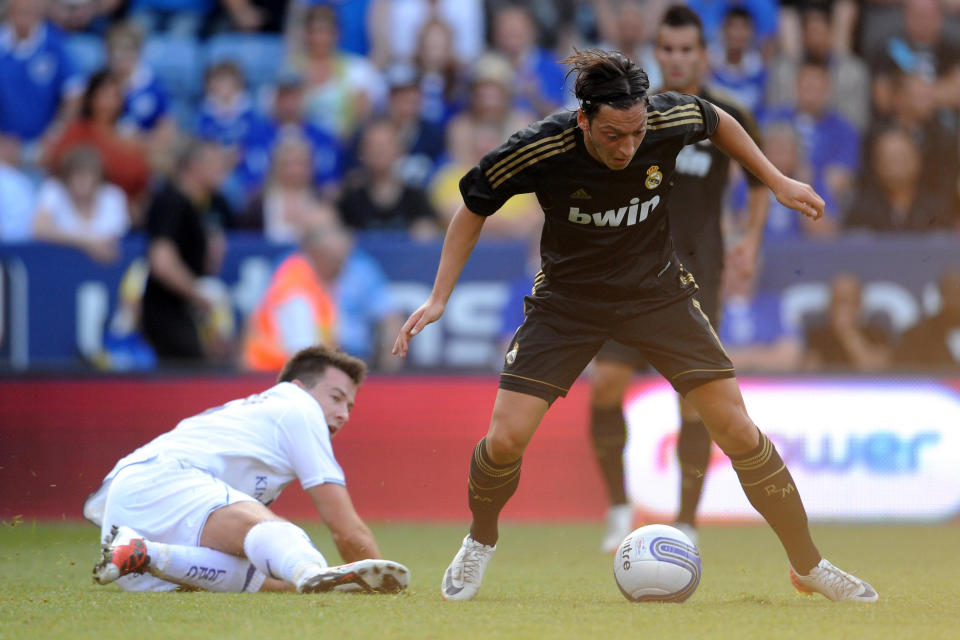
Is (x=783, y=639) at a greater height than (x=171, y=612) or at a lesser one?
greater

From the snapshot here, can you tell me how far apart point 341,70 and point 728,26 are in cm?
350

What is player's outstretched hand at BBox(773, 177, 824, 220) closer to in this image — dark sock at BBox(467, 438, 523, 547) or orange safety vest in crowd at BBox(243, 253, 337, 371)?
dark sock at BBox(467, 438, 523, 547)

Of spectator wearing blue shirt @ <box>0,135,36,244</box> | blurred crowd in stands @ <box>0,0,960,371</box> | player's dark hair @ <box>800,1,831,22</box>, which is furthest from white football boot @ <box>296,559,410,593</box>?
player's dark hair @ <box>800,1,831,22</box>

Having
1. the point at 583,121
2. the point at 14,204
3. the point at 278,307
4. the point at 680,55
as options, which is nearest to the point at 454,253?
the point at 583,121

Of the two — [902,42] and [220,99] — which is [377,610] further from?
[902,42]

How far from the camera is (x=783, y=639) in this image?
15.0 ft

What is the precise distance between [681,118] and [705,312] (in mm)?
1975

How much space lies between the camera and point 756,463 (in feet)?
18.4

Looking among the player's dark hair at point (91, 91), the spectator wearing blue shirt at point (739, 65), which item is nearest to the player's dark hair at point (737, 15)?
the spectator wearing blue shirt at point (739, 65)

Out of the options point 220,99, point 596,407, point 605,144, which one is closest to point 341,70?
point 220,99

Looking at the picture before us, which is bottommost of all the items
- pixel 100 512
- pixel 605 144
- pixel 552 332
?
pixel 100 512

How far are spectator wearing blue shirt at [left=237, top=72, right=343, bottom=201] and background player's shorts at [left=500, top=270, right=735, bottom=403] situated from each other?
23.4 feet

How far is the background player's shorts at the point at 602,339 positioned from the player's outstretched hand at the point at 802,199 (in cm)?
59

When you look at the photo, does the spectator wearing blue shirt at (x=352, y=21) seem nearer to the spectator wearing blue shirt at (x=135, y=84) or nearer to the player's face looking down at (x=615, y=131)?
the spectator wearing blue shirt at (x=135, y=84)
